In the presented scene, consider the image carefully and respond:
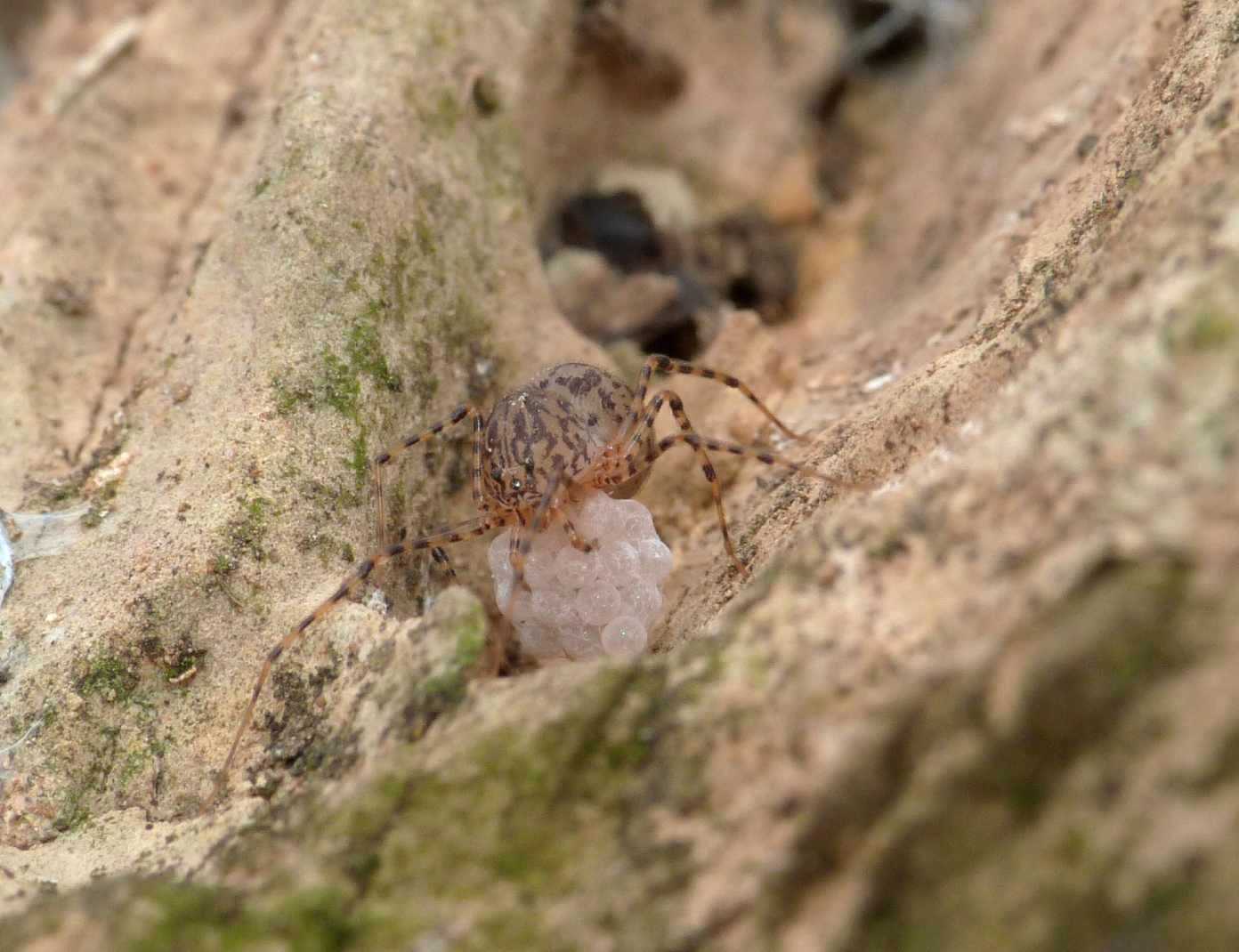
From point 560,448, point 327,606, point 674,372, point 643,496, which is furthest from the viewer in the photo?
point 643,496

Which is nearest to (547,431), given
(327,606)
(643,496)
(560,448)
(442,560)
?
(560,448)

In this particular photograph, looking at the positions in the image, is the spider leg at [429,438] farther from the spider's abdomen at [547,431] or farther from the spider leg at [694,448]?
the spider leg at [694,448]

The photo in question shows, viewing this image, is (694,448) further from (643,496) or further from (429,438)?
(429,438)

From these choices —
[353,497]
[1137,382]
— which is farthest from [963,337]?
[353,497]

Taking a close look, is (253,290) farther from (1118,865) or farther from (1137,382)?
(1118,865)

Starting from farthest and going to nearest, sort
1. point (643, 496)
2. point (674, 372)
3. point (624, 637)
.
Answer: point (643, 496) < point (674, 372) < point (624, 637)

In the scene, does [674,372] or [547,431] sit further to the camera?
[674,372]

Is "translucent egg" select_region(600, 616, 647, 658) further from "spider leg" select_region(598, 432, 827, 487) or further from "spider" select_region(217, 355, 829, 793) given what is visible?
"spider leg" select_region(598, 432, 827, 487)
